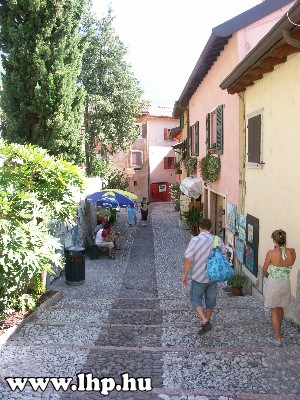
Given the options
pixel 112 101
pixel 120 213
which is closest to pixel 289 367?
pixel 112 101

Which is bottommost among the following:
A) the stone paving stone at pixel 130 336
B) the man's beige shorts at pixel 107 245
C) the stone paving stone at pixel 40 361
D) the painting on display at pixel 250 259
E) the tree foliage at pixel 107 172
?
the man's beige shorts at pixel 107 245

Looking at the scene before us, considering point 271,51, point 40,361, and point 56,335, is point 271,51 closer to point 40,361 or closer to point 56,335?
point 56,335

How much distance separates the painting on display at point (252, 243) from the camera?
349 inches

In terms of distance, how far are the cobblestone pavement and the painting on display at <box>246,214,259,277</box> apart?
699 mm

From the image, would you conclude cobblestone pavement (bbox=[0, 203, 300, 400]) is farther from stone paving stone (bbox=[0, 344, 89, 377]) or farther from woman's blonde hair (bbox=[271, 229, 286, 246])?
woman's blonde hair (bbox=[271, 229, 286, 246])

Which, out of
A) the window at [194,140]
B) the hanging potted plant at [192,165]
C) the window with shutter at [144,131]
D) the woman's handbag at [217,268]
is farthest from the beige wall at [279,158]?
the window with shutter at [144,131]

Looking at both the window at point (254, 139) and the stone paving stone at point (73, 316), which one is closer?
the stone paving stone at point (73, 316)

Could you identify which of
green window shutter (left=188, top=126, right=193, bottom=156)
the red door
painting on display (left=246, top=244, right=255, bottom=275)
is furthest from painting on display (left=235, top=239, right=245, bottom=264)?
the red door

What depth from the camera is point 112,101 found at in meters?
26.1

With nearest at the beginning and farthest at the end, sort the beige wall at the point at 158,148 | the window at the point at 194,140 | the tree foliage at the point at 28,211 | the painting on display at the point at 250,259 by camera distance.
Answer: the tree foliage at the point at 28,211, the painting on display at the point at 250,259, the window at the point at 194,140, the beige wall at the point at 158,148

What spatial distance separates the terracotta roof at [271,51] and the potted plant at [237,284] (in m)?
4.25

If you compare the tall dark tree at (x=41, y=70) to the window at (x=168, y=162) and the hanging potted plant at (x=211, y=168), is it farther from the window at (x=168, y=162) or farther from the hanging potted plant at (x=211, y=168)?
the window at (x=168, y=162)

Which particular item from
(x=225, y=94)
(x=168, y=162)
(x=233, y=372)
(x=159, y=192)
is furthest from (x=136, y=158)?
(x=233, y=372)

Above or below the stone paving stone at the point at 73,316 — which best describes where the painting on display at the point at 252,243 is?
above
